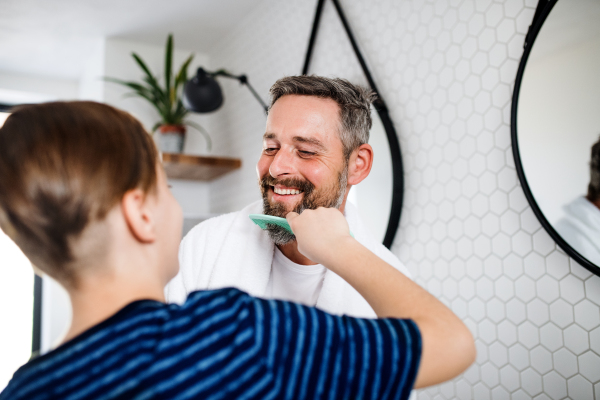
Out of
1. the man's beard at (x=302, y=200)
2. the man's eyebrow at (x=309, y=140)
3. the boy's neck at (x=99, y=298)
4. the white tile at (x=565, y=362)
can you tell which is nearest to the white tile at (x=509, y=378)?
the white tile at (x=565, y=362)

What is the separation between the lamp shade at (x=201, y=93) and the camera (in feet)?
6.30

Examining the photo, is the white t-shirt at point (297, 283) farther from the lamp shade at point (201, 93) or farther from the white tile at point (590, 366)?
the lamp shade at point (201, 93)

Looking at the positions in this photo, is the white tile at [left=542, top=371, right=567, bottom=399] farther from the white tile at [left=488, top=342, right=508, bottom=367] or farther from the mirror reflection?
the mirror reflection

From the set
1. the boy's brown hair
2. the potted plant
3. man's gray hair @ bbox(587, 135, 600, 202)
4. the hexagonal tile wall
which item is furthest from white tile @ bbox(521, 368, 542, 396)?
the potted plant

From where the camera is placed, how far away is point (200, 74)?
75.2 inches

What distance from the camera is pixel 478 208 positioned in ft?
3.76

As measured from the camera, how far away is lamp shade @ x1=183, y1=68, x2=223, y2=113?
1921 mm

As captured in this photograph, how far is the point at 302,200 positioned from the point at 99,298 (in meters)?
0.68

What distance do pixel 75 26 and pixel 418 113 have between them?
2196 mm

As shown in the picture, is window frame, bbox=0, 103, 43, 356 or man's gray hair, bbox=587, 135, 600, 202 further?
window frame, bbox=0, 103, 43, 356

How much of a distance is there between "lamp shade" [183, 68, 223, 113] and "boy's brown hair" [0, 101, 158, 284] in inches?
59.5

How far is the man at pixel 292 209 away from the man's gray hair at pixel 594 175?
0.45 meters

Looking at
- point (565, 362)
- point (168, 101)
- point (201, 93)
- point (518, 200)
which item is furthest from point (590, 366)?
point (168, 101)

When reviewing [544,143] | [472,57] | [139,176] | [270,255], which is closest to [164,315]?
[139,176]
